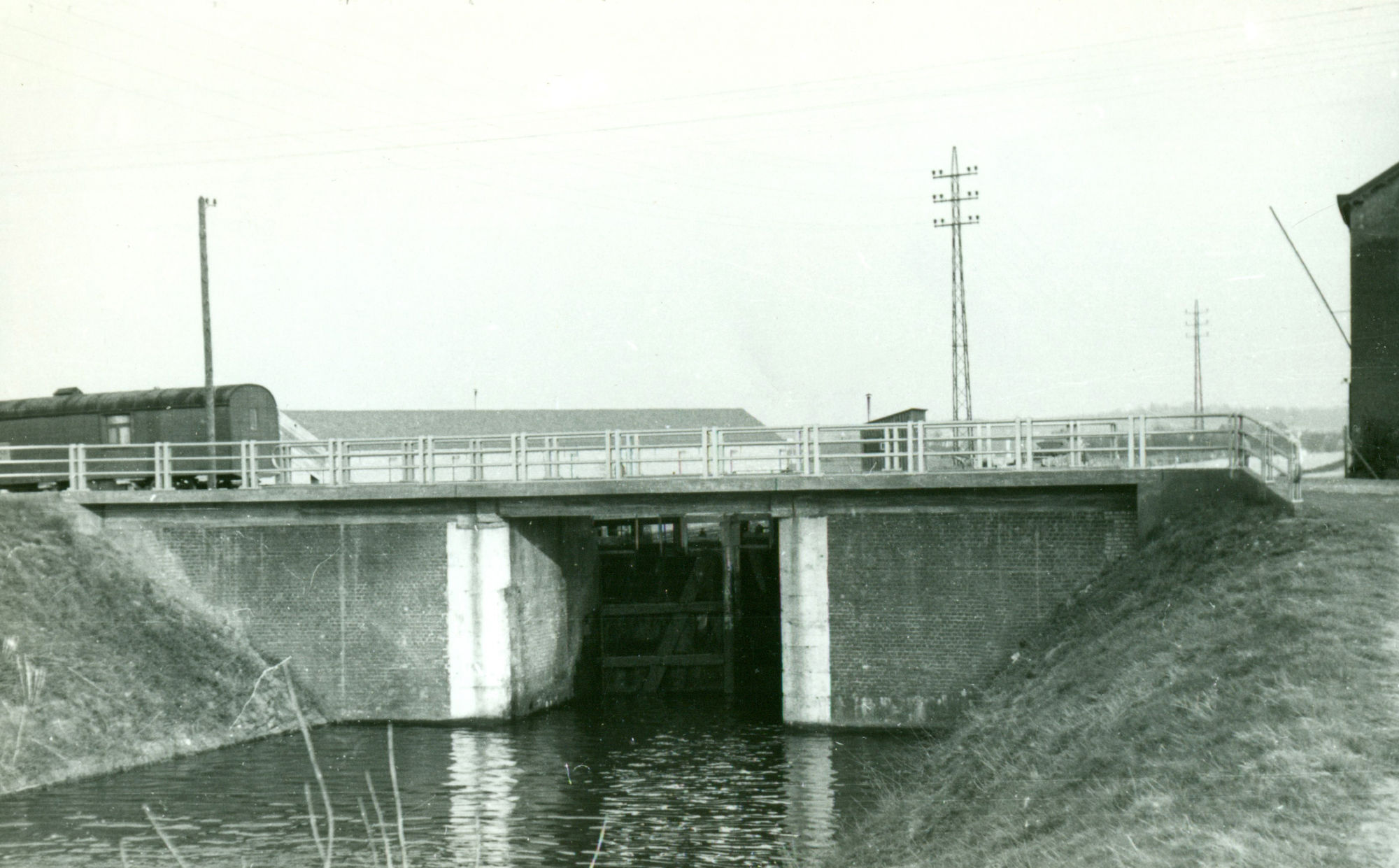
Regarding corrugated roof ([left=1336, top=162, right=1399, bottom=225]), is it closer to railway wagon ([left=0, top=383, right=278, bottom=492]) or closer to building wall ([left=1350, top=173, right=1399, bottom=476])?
building wall ([left=1350, top=173, right=1399, bottom=476])

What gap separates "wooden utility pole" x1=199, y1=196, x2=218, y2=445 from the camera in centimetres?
3209

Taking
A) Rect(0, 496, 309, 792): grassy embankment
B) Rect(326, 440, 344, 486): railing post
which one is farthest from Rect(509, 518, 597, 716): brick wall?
Rect(0, 496, 309, 792): grassy embankment

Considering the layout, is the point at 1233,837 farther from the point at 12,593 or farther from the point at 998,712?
the point at 12,593

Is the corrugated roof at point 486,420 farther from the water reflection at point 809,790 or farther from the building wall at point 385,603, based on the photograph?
the water reflection at point 809,790

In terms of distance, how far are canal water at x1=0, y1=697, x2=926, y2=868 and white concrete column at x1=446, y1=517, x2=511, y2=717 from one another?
2.05ft

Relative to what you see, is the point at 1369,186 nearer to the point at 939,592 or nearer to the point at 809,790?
the point at 939,592

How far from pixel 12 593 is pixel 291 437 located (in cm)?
3810

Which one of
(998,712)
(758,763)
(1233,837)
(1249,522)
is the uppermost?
(1249,522)

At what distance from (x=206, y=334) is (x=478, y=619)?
13.6m

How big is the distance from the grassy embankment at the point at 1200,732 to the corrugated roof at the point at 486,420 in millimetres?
48372

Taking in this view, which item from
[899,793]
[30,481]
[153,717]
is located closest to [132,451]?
[30,481]

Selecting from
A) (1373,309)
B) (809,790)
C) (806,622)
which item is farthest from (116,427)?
(1373,309)

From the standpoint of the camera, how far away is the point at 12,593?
2248 centimetres

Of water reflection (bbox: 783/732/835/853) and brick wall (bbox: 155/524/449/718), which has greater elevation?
brick wall (bbox: 155/524/449/718)
